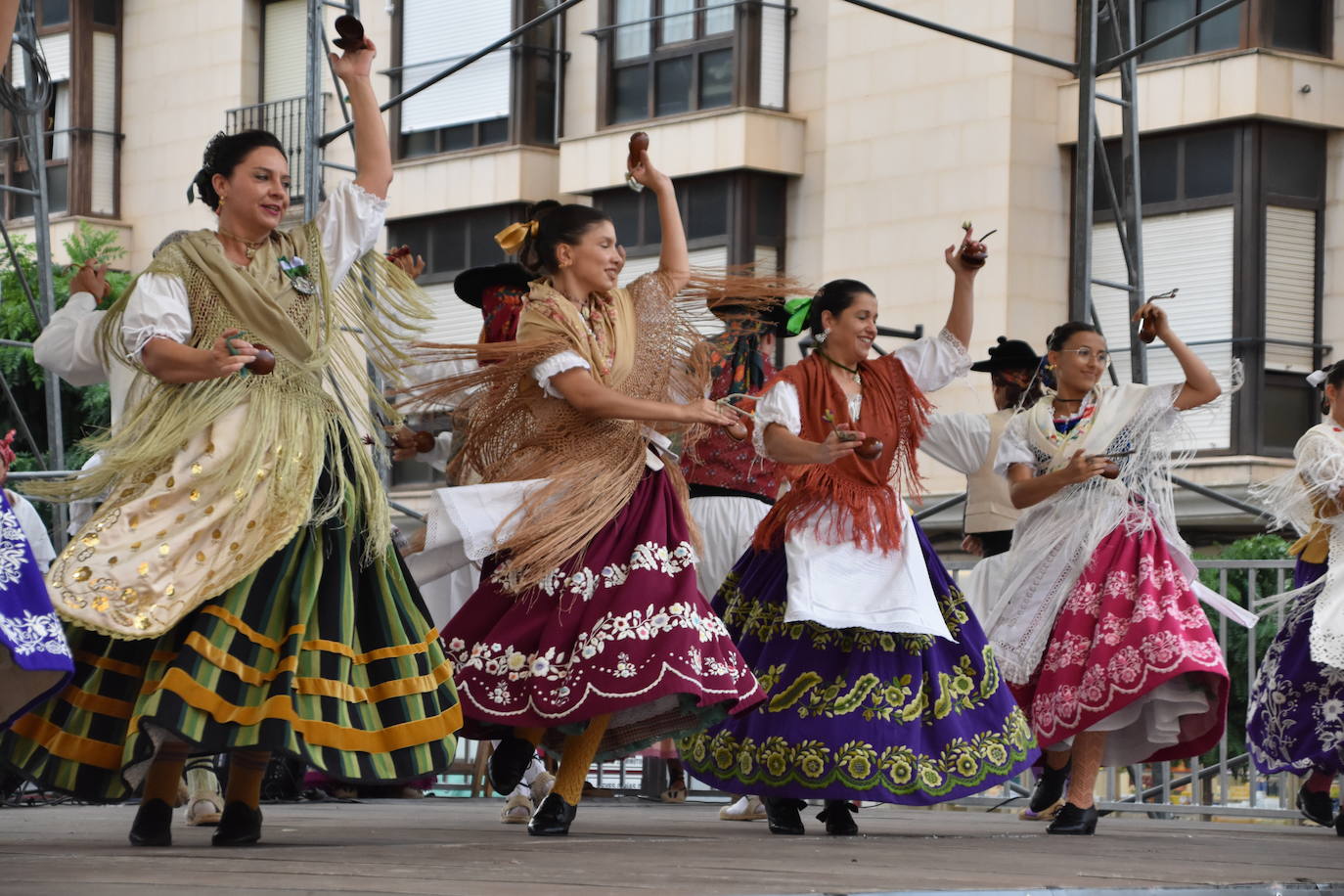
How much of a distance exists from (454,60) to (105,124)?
5080 mm

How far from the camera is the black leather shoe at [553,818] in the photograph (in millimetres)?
5797

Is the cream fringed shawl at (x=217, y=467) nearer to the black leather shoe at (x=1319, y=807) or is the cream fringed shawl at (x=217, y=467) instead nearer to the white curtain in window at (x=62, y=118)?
the black leather shoe at (x=1319, y=807)

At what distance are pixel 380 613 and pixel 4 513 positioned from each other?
136cm

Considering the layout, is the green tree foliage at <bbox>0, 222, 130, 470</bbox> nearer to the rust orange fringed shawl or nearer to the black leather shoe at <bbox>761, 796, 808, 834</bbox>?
the rust orange fringed shawl

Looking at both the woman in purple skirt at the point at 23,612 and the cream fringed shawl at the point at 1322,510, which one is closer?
the woman in purple skirt at the point at 23,612

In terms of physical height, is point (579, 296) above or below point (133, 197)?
below

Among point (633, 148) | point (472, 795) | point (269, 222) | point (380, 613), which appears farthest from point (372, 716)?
point (472, 795)

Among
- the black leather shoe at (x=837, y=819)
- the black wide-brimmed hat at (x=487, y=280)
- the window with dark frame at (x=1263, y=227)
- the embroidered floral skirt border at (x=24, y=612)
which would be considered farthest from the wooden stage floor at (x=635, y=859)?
the window with dark frame at (x=1263, y=227)

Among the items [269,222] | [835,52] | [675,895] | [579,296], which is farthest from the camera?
[835,52]

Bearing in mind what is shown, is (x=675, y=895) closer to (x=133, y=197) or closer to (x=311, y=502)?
(x=311, y=502)

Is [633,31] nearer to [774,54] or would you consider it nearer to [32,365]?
[774,54]

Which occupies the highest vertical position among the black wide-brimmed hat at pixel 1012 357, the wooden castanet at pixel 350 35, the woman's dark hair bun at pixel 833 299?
the wooden castanet at pixel 350 35

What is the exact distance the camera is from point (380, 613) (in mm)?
5234

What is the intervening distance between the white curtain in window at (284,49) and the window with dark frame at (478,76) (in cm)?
127
